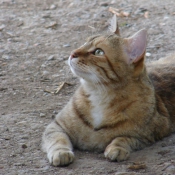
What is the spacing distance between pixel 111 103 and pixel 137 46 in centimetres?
63

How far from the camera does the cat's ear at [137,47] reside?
17.3 feet

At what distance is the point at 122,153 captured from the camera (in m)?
5.08

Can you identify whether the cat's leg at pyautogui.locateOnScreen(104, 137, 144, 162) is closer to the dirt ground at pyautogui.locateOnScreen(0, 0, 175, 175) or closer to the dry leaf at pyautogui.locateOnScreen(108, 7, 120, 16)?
the dirt ground at pyautogui.locateOnScreen(0, 0, 175, 175)

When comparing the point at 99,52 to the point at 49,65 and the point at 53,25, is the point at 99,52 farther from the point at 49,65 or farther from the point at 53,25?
the point at 53,25

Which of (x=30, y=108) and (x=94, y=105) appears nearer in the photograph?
(x=94, y=105)

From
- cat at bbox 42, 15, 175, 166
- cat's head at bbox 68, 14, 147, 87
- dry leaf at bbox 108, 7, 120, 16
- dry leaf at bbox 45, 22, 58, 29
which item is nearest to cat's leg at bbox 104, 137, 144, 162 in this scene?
cat at bbox 42, 15, 175, 166

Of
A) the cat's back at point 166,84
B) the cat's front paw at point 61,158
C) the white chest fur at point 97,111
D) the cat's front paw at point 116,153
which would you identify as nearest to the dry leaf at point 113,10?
the cat's back at point 166,84

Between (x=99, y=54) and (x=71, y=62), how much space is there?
1.01ft

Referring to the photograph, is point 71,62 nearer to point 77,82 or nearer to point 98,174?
point 98,174

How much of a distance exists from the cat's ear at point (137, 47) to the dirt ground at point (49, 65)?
947 millimetres

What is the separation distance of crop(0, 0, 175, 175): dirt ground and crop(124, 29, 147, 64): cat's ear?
37.3 inches

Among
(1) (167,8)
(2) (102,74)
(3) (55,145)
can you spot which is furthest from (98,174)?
(1) (167,8)

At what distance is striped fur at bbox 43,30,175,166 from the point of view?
5223mm

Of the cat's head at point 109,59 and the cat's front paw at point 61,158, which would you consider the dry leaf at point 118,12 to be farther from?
the cat's front paw at point 61,158
